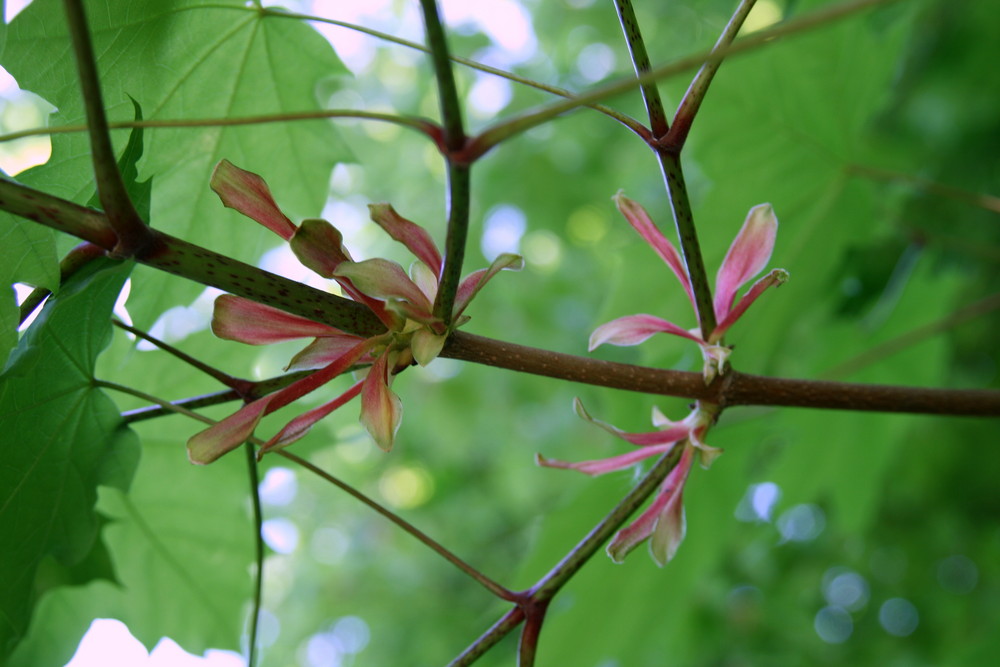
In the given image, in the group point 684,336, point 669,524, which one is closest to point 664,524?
point 669,524

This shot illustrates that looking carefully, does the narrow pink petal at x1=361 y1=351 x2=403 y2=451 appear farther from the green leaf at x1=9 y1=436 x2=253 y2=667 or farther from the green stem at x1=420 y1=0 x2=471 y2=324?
the green leaf at x1=9 y1=436 x2=253 y2=667

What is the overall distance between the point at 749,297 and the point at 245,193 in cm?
28

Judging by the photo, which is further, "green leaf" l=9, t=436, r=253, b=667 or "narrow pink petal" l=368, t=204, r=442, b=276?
"green leaf" l=9, t=436, r=253, b=667

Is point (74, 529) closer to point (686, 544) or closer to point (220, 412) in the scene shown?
point (220, 412)

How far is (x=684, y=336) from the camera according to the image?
0.51m

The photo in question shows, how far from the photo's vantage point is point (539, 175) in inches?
88.0

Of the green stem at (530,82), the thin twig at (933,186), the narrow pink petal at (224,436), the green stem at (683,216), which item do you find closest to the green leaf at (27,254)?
the narrow pink petal at (224,436)

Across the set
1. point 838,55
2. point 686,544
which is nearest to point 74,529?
point 686,544

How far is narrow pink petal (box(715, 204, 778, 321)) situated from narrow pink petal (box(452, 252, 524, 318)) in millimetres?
144

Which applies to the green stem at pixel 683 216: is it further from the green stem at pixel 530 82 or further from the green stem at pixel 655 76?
the green stem at pixel 655 76

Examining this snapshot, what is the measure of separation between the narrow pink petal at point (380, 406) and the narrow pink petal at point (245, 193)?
0.30 ft

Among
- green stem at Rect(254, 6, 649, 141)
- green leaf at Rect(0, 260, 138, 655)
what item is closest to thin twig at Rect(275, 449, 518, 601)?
green leaf at Rect(0, 260, 138, 655)

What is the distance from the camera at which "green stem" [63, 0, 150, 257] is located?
1.06ft

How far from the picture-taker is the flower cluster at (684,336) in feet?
1.61
